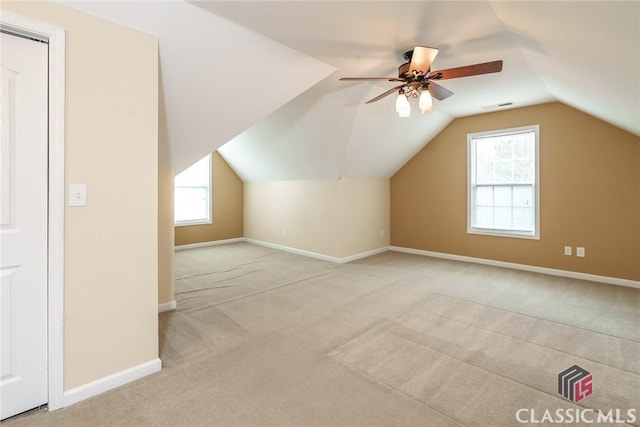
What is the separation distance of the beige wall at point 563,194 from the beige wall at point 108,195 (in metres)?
4.83

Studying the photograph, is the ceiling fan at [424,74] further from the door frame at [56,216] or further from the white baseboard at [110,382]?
the white baseboard at [110,382]

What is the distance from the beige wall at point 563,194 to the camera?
13.1 feet

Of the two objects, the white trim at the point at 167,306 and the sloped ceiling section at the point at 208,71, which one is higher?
the sloped ceiling section at the point at 208,71

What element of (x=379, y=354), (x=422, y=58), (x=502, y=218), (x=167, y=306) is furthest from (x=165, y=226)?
(x=502, y=218)

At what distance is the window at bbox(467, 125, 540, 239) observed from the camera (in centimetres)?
472

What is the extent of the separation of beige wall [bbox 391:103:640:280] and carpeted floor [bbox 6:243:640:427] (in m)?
0.49

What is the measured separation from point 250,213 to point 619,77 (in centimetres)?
623

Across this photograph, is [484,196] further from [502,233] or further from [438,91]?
[438,91]

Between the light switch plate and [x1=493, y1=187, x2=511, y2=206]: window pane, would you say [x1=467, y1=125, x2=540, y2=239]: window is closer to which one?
[x1=493, y1=187, x2=511, y2=206]: window pane

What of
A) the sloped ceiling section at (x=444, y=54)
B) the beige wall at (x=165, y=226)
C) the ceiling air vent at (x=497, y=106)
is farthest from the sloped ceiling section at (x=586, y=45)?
the beige wall at (x=165, y=226)

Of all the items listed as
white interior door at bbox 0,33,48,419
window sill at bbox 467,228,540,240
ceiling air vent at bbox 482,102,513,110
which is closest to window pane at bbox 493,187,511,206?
window sill at bbox 467,228,540,240

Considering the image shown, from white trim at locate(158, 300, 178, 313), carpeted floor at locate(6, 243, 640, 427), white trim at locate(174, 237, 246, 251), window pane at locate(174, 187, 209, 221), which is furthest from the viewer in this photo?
window pane at locate(174, 187, 209, 221)

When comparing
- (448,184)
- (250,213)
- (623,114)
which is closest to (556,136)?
(623,114)

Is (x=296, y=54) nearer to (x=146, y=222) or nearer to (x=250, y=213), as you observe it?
(x=146, y=222)
